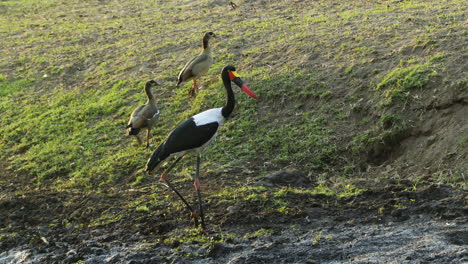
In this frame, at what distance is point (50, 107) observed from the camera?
11531mm

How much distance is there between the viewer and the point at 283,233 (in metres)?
6.16

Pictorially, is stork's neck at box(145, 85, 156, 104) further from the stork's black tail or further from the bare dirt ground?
the stork's black tail

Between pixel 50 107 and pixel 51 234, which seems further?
pixel 50 107

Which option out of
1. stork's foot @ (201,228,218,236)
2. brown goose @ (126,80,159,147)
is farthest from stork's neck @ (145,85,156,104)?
stork's foot @ (201,228,218,236)

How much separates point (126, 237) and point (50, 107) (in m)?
5.53

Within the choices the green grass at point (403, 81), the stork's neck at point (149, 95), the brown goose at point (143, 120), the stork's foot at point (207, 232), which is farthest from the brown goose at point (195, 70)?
the stork's foot at point (207, 232)

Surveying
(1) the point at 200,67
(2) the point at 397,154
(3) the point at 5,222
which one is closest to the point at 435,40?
(2) the point at 397,154

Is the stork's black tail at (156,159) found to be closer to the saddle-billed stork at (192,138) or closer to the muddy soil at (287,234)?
the saddle-billed stork at (192,138)

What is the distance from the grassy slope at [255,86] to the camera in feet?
26.8

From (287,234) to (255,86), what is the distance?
4066 mm

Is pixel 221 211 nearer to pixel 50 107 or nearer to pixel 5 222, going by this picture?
pixel 5 222

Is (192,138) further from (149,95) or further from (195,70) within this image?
(195,70)

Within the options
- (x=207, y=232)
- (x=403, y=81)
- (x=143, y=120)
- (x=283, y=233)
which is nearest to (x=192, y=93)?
(x=143, y=120)

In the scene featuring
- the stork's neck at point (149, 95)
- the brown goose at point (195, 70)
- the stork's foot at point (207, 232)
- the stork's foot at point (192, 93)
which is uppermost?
the brown goose at point (195, 70)
